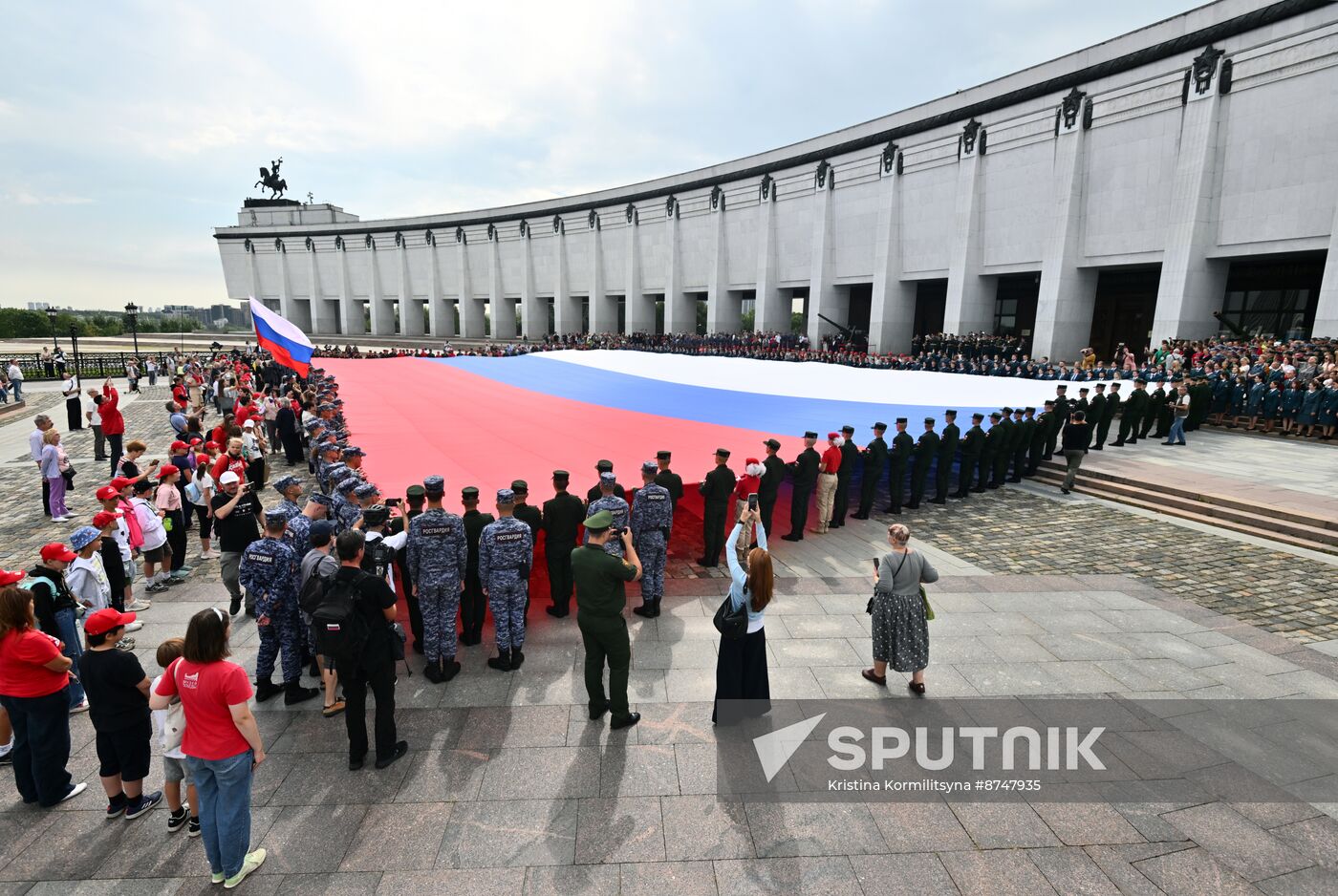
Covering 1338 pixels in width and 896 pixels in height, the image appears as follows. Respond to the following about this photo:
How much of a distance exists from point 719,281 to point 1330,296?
35210mm

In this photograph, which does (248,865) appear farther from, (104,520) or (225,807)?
(104,520)

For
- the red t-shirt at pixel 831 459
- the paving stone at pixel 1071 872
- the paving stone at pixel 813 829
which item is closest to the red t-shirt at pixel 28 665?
the paving stone at pixel 813 829

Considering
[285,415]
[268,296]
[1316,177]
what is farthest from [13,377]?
[268,296]

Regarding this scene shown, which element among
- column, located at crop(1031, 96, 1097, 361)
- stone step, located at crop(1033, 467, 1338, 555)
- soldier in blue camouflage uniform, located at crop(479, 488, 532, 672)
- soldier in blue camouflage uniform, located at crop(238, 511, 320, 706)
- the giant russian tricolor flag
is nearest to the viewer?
soldier in blue camouflage uniform, located at crop(238, 511, 320, 706)

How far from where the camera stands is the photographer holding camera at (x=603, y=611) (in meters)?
5.17

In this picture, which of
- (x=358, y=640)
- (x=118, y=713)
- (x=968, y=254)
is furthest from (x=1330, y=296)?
(x=118, y=713)

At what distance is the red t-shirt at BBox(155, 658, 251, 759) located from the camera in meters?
3.56

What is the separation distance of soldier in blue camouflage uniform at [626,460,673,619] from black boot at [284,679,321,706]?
353 cm

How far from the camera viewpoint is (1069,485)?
13680mm

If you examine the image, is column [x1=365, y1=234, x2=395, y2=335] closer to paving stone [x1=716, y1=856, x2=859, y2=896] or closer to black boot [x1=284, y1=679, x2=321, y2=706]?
black boot [x1=284, y1=679, x2=321, y2=706]

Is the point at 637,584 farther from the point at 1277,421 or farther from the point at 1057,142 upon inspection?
the point at 1057,142

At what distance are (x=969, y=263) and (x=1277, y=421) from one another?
18.5m

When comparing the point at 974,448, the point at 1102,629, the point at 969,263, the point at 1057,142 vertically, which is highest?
the point at 1057,142

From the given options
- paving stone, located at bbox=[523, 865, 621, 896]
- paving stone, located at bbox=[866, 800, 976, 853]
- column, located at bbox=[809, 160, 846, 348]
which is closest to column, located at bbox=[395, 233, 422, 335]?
column, located at bbox=[809, 160, 846, 348]
